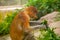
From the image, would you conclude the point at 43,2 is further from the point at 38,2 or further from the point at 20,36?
the point at 20,36

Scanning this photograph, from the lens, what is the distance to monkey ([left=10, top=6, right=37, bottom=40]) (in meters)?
5.26

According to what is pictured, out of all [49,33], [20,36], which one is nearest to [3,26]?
[20,36]

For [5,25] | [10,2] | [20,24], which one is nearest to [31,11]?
[20,24]

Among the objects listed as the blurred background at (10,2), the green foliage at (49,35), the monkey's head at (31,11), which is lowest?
the green foliage at (49,35)

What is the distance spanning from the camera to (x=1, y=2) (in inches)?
505

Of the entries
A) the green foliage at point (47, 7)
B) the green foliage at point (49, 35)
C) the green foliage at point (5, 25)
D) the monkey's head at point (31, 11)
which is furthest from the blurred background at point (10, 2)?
the green foliage at point (49, 35)

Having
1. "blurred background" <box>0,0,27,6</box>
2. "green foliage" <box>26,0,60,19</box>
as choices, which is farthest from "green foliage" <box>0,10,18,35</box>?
"blurred background" <box>0,0,27,6</box>

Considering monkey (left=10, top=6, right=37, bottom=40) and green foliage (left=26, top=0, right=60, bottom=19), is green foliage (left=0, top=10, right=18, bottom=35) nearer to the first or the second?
green foliage (left=26, top=0, right=60, bottom=19)

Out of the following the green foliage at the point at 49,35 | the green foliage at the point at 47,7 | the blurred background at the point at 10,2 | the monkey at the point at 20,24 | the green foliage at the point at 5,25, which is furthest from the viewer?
the blurred background at the point at 10,2

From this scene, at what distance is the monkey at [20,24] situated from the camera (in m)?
5.26

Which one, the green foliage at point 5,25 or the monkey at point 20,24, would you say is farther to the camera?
the green foliage at point 5,25

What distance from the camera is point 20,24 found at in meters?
5.32

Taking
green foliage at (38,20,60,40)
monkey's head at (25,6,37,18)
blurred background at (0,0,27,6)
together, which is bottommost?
green foliage at (38,20,60,40)

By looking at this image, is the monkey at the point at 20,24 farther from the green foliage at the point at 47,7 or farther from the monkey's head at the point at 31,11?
the green foliage at the point at 47,7
